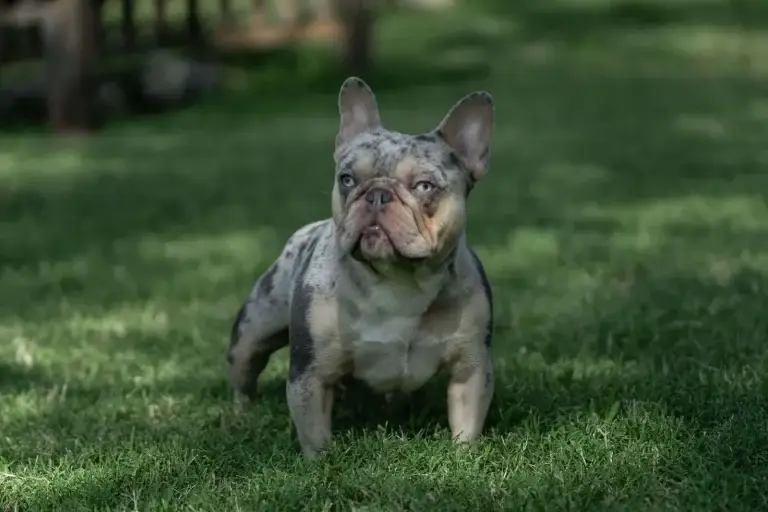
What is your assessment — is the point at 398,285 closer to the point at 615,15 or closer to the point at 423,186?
the point at 423,186

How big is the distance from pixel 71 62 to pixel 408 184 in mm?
10026

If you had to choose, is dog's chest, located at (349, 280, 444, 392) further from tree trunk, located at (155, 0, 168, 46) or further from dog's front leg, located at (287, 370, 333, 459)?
Result: tree trunk, located at (155, 0, 168, 46)

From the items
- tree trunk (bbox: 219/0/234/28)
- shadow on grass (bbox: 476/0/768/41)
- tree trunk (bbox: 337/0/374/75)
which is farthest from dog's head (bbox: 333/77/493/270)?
shadow on grass (bbox: 476/0/768/41)

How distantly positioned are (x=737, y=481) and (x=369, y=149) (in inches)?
54.4

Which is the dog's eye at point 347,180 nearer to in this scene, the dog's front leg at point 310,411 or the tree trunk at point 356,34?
the dog's front leg at point 310,411

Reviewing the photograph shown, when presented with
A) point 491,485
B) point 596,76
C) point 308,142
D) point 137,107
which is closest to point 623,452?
point 491,485

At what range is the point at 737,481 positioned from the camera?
3508 millimetres

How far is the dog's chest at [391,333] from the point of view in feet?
12.6

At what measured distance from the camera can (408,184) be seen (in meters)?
3.70

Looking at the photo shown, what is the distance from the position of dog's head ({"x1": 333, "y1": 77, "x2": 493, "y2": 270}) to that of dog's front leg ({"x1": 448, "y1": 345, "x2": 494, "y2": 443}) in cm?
39

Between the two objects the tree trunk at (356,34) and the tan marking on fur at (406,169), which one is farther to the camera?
the tree trunk at (356,34)

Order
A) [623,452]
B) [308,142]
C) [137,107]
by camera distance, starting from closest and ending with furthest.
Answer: [623,452] < [308,142] < [137,107]

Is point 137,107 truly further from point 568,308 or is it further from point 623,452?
point 623,452

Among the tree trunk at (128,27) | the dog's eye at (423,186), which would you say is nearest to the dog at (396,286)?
the dog's eye at (423,186)
